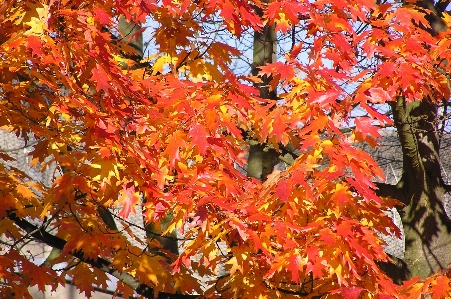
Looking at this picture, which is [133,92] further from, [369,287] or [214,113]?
[369,287]

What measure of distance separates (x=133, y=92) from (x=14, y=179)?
4.41 feet

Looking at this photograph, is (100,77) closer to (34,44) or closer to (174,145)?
(34,44)

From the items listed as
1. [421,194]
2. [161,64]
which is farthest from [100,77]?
[421,194]

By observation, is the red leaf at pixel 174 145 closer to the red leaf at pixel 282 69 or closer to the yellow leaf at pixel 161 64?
the red leaf at pixel 282 69

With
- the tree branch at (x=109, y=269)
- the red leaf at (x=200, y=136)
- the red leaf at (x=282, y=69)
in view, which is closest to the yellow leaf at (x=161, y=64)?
the red leaf at (x=282, y=69)

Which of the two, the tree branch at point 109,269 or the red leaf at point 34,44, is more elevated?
the red leaf at point 34,44

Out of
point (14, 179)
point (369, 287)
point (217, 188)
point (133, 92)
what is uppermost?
point (133, 92)

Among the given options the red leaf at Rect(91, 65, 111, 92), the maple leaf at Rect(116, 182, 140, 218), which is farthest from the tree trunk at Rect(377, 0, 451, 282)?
the red leaf at Rect(91, 65, 111, 92)

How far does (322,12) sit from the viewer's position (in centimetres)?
364

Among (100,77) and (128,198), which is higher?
(100,77)

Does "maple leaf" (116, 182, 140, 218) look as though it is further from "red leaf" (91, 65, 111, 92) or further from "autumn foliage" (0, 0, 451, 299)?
"red leaf" (91, 65, 111, 92)

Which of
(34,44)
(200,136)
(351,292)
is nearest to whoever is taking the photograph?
(34,44)

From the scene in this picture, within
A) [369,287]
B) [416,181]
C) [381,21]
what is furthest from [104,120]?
[416,181]

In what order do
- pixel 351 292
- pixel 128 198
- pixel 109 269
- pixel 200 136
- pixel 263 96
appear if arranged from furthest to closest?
pixel 263 96
pixel 109 269
pixel 128 198
pixel 200 136
pixel 351 292
